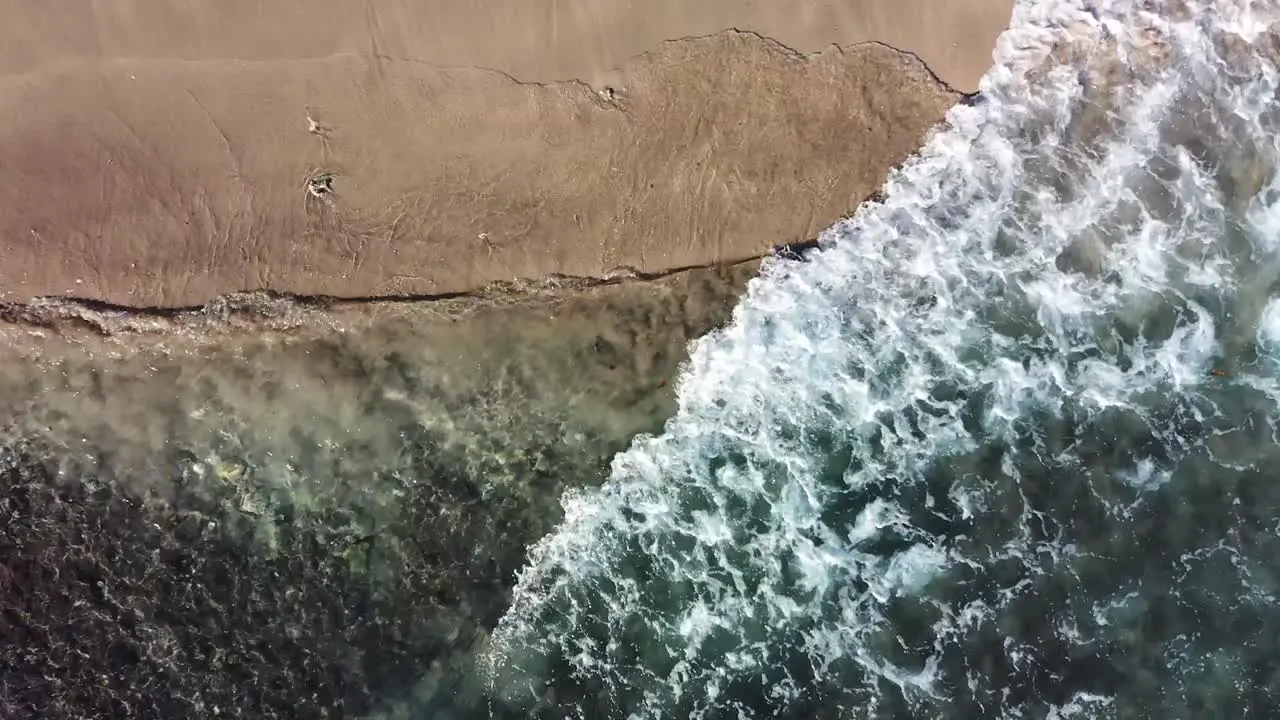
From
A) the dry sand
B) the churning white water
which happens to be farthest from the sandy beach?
the churning white water

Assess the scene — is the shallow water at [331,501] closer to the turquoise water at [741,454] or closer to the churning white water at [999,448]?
the turquoise water at [741,454]

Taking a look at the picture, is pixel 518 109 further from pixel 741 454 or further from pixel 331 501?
pixel 331 501

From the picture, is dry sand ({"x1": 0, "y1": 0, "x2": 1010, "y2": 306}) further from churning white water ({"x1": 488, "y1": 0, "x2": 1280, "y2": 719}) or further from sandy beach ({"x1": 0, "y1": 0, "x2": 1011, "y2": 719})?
churning white water ({"x1": 488, "y1": 0, "x2": 1280, "y2": 719})

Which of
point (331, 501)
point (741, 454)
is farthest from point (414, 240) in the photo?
point (741, 454)

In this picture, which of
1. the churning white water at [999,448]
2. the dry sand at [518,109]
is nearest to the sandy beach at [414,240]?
the dry sand at [518,109]

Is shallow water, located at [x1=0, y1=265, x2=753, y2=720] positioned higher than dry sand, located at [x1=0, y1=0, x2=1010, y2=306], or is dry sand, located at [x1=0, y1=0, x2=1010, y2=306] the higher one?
dry sand, located at [x1=0, y1=0, x2=1010, y2=306]

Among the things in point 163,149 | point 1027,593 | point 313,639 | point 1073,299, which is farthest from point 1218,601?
point 163,149
